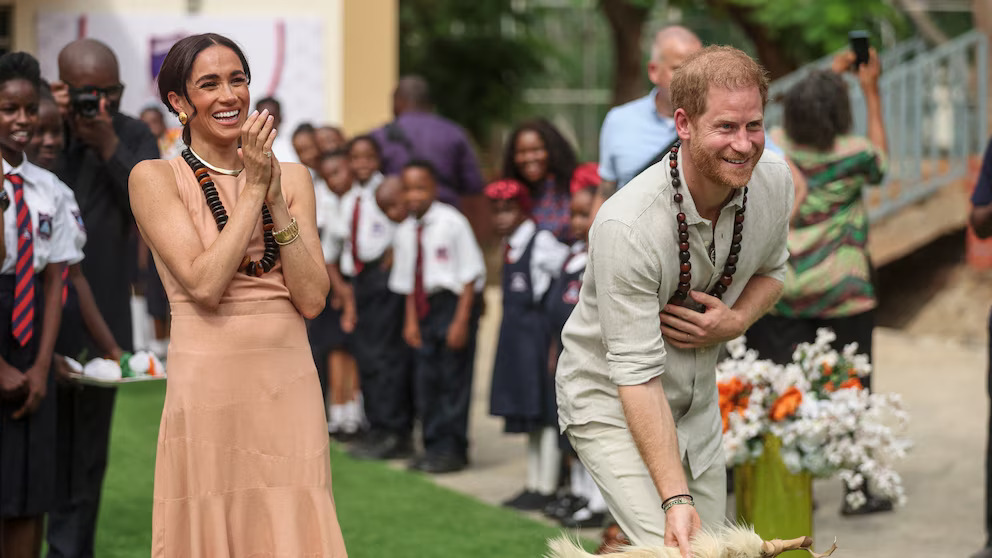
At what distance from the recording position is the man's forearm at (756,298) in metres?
3.93

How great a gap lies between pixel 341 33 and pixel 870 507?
30.4 ft

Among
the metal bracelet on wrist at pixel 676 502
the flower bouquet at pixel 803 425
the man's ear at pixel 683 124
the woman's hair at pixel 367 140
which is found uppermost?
the woman's hair at pixel 367 140

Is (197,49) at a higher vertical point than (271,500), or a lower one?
higher

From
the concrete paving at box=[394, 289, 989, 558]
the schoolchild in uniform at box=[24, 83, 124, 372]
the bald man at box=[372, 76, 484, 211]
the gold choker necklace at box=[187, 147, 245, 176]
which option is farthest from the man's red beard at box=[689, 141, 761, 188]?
the bald man at box=[372, 76, 484, 211]

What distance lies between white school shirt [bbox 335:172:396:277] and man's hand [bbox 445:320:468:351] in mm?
930

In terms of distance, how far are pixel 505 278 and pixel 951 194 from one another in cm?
715

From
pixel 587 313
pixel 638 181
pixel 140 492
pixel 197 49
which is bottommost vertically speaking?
pixel 140 492

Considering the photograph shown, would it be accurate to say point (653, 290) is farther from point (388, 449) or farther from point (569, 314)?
point (388, 449)

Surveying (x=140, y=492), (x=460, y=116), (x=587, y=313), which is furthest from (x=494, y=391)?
(x=460, y=116)

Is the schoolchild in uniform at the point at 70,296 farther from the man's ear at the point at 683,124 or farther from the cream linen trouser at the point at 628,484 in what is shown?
the man's ear at the point at 683,124

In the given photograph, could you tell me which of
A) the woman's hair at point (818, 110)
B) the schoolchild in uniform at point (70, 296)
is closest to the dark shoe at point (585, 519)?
the woman's hair at point (818, 110)

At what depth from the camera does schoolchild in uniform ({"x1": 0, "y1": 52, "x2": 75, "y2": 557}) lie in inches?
206

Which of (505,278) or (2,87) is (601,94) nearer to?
(505,278)

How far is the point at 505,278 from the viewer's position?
8.11m
